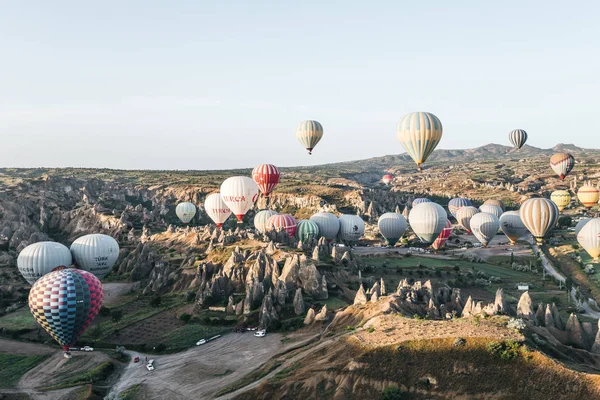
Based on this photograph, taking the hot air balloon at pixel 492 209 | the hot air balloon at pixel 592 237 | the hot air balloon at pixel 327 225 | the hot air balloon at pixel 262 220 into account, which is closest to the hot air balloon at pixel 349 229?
the hot air balloon at pixel 327 225

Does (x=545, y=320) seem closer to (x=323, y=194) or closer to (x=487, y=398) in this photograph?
(x=487, y=398)

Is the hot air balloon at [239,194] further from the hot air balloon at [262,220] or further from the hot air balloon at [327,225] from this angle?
the hot air balloon at [327,225]

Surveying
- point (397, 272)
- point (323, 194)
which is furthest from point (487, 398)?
point (323, 194)

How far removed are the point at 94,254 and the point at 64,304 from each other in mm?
37460

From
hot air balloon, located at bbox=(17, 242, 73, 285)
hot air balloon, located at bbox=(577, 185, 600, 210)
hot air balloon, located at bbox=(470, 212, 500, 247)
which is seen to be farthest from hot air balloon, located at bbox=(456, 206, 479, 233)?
hot air balloon, located at bbox=(17, 242, 73, 285)

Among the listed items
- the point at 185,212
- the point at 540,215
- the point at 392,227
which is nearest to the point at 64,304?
the point at 392,227

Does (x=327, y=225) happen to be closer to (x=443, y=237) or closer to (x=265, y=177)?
(x=265, y=177)

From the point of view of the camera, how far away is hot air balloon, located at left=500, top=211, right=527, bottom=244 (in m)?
118

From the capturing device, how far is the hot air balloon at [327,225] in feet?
371

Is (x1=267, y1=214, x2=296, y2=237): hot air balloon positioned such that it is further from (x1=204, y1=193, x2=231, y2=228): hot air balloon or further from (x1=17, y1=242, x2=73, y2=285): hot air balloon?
(x1=17, y1=242, x2=73, y2=285): hot air balloon

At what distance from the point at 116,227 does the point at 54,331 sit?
289 feet

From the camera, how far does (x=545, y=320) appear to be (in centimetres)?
4834

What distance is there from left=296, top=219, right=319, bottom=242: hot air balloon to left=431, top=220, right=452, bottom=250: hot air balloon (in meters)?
30.5

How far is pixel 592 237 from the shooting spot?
293 ft
